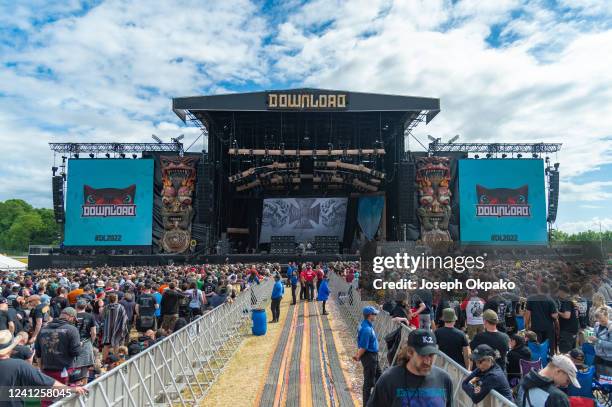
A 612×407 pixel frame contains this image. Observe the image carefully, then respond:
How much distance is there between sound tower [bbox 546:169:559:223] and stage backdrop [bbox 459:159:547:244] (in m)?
1.14

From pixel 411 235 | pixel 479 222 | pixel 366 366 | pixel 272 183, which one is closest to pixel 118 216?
pixel 272 183

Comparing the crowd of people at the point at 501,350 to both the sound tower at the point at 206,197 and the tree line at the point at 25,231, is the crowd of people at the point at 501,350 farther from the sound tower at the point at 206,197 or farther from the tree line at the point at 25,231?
the tree line at the point at 25,231

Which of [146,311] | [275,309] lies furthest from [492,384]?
[275,309]

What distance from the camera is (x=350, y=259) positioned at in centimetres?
3334

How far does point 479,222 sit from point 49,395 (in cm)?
3618

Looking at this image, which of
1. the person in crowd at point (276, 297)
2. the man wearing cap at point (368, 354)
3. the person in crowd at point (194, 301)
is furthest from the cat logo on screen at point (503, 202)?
the man wearing cap at point (368, 354)

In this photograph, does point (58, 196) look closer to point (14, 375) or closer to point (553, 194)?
point (14, 375)

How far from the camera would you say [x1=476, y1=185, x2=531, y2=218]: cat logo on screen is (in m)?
36.1

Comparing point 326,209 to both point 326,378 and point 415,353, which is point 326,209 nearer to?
point 326,378

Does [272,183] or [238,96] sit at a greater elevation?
[238,96]

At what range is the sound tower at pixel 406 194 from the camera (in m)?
34.0

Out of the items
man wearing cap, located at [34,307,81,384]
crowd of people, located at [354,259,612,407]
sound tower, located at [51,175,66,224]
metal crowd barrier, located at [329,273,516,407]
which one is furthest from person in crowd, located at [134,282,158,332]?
sound tower, located at [51,175,66,224]

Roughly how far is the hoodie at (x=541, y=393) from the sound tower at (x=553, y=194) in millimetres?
37996

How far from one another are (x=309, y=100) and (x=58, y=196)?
22.2 metres
